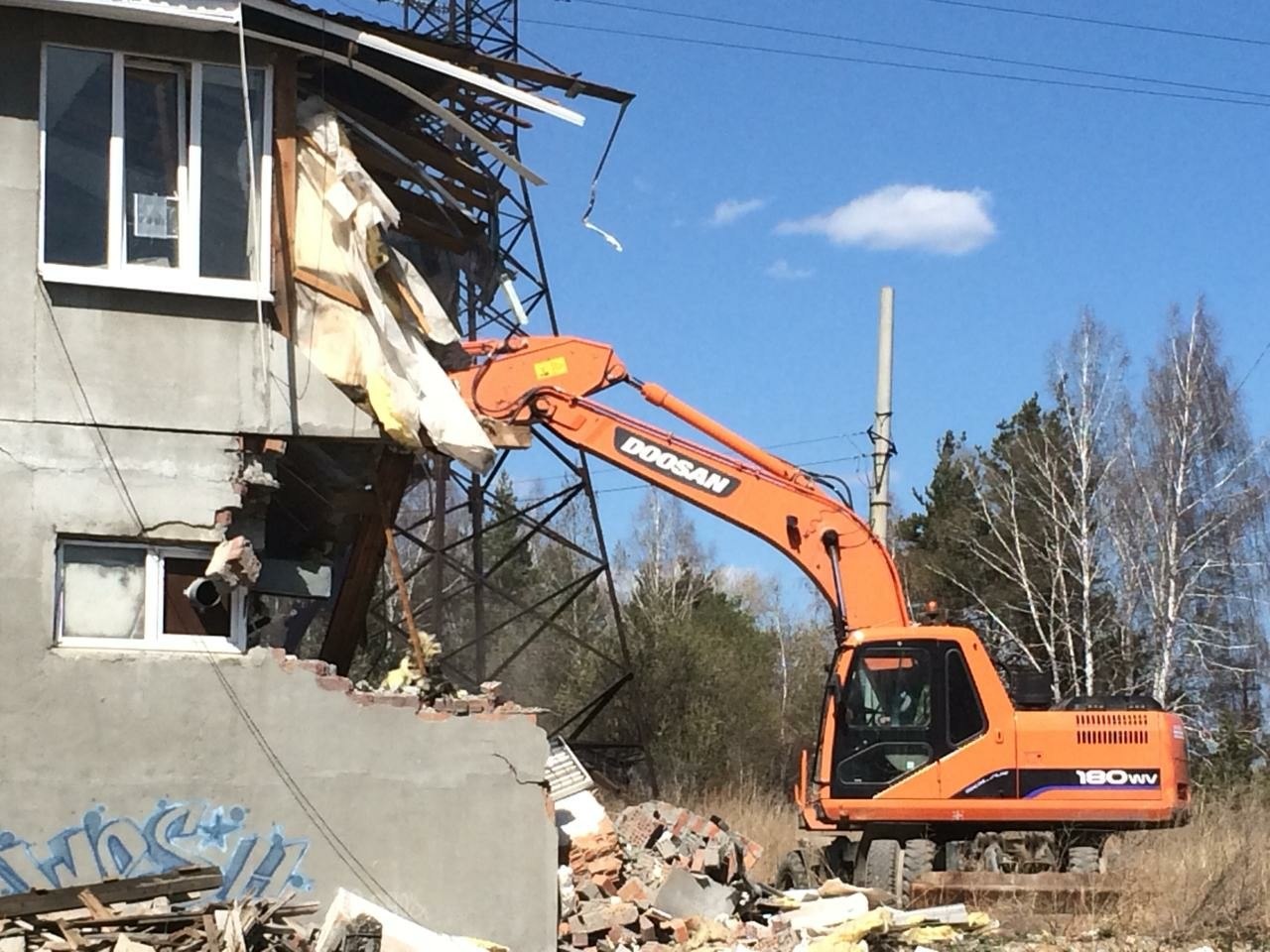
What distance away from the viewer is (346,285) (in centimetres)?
1069

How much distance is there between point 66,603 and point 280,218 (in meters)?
2.93

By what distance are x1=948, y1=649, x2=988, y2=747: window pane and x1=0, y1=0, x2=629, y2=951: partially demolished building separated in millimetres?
4352

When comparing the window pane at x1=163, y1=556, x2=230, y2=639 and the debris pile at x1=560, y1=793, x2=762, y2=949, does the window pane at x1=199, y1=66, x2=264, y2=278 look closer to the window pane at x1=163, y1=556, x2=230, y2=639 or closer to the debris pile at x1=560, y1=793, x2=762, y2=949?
the window pane at x1=163, y1=556, x2=230, y2=639

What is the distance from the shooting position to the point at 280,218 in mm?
10492

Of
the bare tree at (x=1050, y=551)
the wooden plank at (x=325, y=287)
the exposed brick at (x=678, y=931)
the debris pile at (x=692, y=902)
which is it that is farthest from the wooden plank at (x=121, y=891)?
the bare tree at (x=1050, y=551)

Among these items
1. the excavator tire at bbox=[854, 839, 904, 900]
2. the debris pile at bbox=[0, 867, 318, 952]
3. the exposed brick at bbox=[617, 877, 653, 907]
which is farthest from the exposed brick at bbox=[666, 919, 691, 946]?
the debris pile at bbox=[0, 867, 318, 952]

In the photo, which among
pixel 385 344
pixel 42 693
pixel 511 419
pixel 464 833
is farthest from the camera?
pixel 511 419

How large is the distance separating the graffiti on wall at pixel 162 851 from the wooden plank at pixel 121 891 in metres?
0.15

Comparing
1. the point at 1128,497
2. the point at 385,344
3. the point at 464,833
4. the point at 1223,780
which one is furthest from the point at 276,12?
the point at 1128,497

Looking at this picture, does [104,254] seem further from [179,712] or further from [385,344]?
[179,712]

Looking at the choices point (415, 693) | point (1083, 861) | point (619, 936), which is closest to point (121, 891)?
point (415, 693)

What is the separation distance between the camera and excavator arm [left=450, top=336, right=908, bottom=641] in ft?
42.7

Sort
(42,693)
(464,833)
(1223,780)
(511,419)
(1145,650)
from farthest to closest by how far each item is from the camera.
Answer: (1145,650) → (1223,780) → (511,419) → (464,833) → (42,693)

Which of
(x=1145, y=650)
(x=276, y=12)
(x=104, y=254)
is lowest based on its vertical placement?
(x=1145, y=650)
